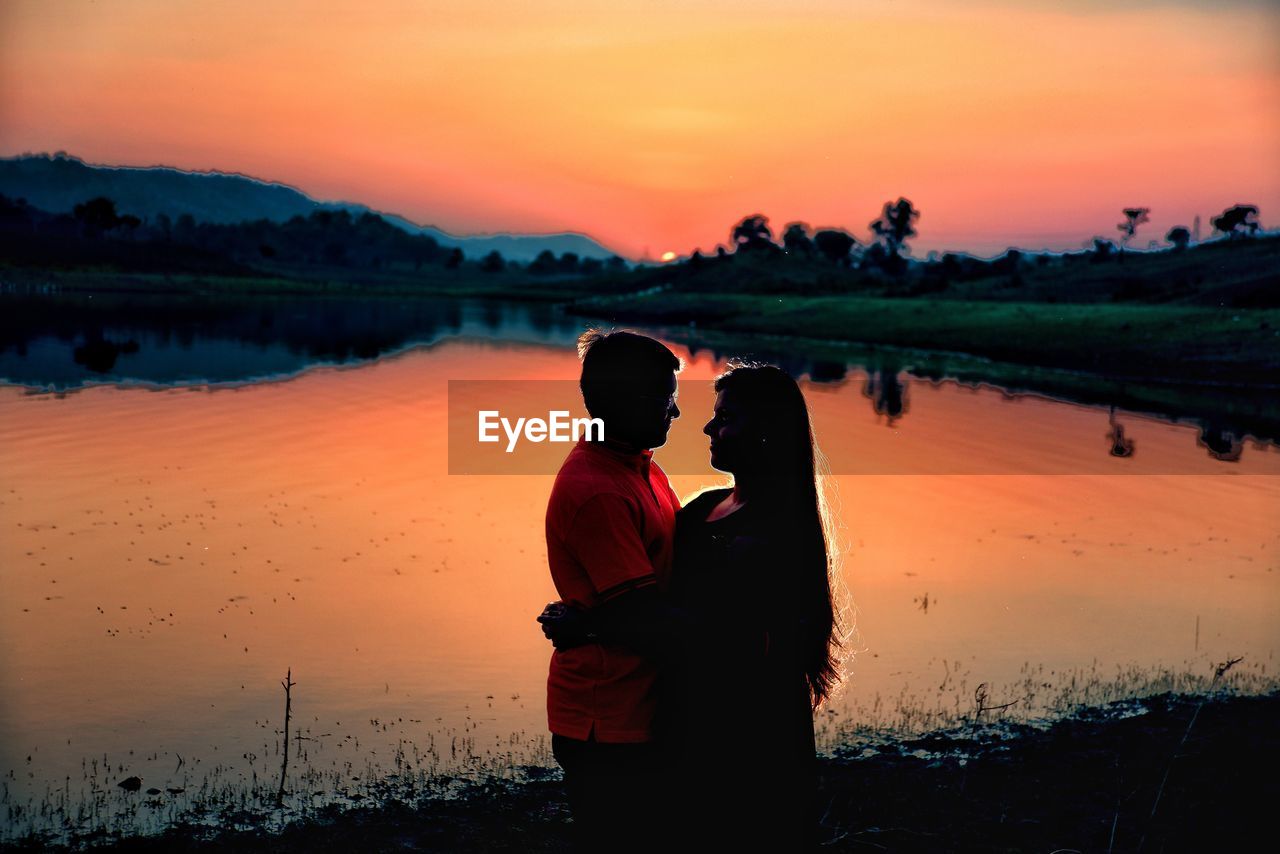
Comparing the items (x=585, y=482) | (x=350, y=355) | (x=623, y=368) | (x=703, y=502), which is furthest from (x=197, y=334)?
(x=585, y=482)

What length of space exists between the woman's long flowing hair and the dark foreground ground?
4.90 m

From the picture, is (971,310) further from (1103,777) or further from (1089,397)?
(1103,777)

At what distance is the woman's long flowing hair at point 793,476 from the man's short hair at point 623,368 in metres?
0.31

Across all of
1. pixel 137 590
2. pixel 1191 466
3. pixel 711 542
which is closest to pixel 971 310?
pixel 1191 466

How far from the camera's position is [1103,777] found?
10375mm

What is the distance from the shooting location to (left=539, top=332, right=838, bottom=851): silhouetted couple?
14.9ft

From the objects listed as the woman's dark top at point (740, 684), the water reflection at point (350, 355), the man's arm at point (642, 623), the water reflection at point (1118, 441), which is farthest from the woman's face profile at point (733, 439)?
the water reflection at point (1118, 441)

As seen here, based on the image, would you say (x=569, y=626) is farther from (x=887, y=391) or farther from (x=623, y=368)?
(x=887, y=391)

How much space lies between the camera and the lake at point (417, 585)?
11789 mm

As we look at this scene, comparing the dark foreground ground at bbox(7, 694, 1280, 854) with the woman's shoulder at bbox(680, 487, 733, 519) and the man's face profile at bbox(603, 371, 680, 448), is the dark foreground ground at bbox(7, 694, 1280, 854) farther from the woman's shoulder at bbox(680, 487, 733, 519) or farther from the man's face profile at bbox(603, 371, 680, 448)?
the man's face profile at bbox(603, 371, 680, 448)

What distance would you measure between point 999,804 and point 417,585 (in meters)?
Answer: 10.4

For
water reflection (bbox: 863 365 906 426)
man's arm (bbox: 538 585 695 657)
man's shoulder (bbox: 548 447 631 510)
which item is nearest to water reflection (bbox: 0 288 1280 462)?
water reflection (bbox: 863 365 906 426)

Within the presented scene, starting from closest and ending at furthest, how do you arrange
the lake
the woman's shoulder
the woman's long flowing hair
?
the woman's long flowing hair, the woman's shoulder, the lake

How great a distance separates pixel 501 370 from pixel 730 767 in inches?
2233
